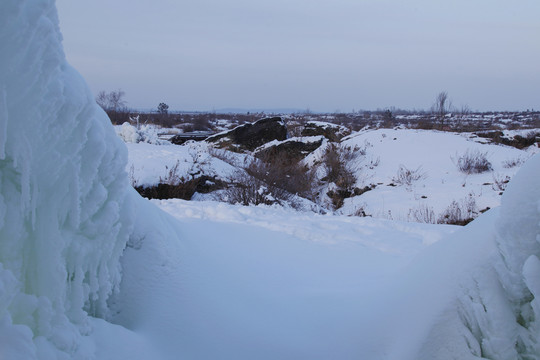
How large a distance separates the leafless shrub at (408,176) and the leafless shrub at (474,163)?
1597mm

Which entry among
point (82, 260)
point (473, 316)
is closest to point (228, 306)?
point (82, 260)

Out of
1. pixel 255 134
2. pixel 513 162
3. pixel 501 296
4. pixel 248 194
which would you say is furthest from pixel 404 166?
pixel 501 296

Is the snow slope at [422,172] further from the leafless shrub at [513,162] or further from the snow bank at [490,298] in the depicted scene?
the snow bank at [490,298]

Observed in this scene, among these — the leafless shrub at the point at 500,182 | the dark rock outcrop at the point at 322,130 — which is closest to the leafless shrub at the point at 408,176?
the leafless shrub at the point at 500,182

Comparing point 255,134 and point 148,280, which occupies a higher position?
point 255,134

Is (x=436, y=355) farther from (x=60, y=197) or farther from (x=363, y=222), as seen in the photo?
(x=363, y=222)

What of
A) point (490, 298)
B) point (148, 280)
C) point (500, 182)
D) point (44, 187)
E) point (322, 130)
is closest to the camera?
point (44, 187)

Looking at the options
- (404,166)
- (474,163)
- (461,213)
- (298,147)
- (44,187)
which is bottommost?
(461,213)

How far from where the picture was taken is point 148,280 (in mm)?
2287

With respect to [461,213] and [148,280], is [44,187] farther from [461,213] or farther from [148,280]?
[461,213]

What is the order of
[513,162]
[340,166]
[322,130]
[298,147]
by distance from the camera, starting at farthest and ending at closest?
[322,130] < [298,147] < [340,166] < [513,162]

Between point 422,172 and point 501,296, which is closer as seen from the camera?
point 501,296

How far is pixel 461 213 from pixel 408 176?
515 centimetres

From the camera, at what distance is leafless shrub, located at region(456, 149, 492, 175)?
1498cm
